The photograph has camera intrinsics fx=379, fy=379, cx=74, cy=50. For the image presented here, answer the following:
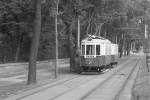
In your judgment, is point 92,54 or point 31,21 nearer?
point 92,54

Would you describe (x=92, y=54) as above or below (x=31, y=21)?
below

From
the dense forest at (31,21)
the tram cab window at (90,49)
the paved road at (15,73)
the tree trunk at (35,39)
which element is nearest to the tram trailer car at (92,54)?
the tram cab window at (90,49)

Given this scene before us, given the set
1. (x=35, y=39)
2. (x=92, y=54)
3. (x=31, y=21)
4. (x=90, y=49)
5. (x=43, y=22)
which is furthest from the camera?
(x=43, y=22)

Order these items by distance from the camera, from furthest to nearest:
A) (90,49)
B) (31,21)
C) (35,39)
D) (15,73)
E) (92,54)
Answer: (31,21) → (90,49) → (92,54) → (15,73) → (35,39)

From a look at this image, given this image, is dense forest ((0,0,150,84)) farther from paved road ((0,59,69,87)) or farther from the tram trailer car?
the tram trailer car

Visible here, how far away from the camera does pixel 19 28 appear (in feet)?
119

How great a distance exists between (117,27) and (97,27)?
10862mm

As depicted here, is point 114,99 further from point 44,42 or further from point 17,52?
point 44,42

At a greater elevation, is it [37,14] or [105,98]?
[37,14]

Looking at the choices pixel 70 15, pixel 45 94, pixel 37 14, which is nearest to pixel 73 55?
pixel 70 15

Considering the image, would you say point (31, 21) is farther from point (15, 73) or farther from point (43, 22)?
point (15, 73)

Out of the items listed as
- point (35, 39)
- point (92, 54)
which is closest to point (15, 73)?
point (92, 54)

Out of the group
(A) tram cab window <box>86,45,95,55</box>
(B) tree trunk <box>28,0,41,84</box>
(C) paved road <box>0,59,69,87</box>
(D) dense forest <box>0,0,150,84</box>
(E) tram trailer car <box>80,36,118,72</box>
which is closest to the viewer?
(B) tree trunk <box>28,0,41,84</box>

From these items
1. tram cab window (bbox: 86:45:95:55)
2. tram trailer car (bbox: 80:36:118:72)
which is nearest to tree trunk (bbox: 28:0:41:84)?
tram trailer car (bbox: 80:36:118:72)
